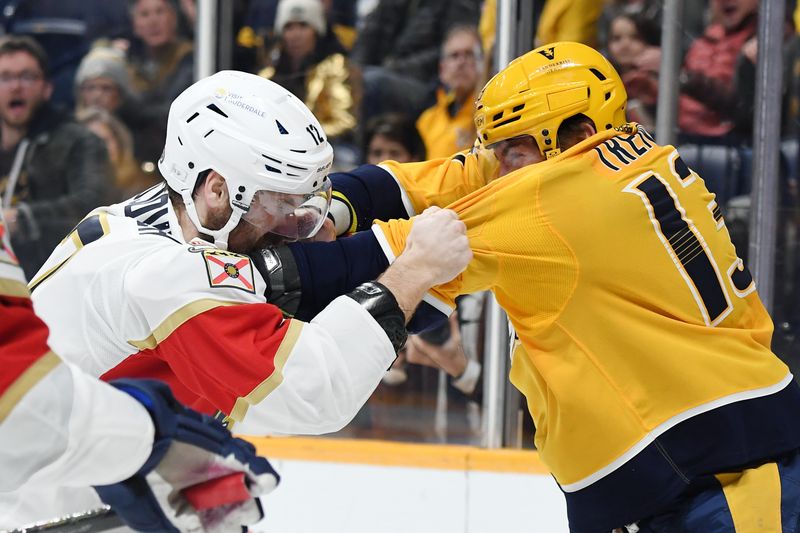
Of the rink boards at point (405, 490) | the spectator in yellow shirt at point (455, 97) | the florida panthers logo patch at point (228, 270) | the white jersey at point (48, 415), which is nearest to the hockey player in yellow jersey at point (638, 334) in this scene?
the florida panthers logo patch at point (228, 270)

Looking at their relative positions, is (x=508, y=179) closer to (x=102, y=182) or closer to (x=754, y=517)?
(x=754, y=517)

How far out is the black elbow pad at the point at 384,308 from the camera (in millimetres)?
1776

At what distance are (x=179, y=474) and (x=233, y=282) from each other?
0.37 metres

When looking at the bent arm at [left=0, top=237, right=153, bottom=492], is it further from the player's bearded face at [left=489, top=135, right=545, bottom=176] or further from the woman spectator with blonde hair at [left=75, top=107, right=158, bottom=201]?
the woman spectator with blonde hair at [left=75, top=107, right=158, bottom=201]

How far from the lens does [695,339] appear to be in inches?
73.5

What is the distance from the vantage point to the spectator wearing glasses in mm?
4352

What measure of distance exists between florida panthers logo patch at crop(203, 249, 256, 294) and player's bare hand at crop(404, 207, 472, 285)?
27 cm

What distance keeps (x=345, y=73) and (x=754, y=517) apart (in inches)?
113

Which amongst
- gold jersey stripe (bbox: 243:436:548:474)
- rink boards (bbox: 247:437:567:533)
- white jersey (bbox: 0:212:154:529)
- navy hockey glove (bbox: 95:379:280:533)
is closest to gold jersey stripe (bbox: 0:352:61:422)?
white jersey (bbox: 0:212:154:529)

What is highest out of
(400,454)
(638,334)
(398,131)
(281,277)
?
(281,277)

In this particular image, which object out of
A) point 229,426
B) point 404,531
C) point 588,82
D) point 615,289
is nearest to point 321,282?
point 229,426

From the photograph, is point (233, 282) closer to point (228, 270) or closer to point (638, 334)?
point (228, 270)

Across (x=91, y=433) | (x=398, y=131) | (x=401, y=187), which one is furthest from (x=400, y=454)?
(x=91, y=433)

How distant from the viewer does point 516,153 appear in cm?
208
